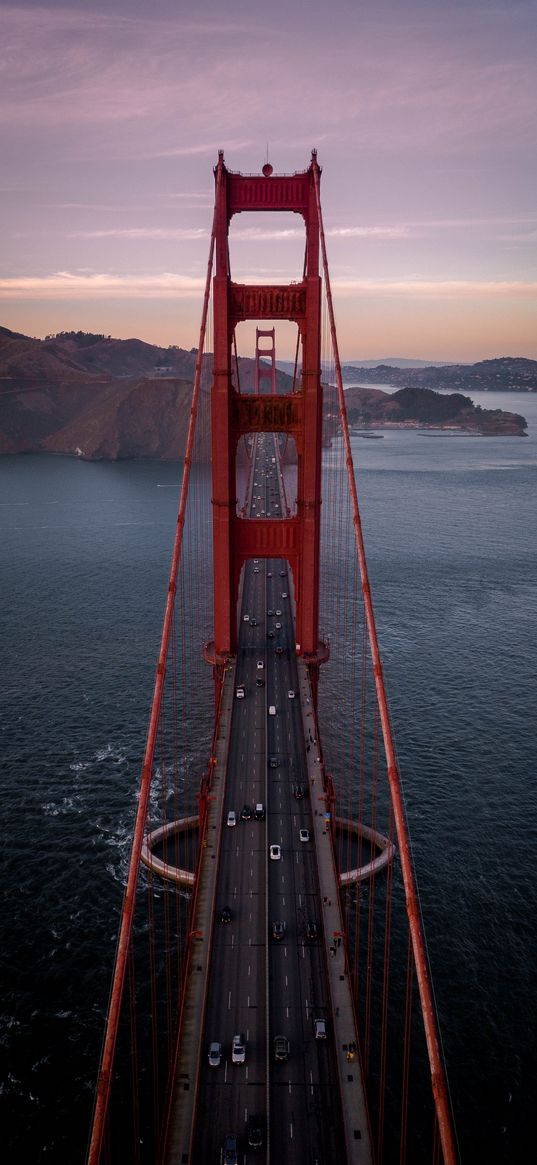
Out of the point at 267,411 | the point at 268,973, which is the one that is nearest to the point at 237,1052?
the point at 268,973

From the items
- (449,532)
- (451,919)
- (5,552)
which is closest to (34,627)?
(5,552)

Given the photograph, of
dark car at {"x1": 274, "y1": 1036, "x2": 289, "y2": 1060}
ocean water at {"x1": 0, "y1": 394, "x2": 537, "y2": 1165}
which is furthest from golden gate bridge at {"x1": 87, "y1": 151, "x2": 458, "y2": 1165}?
ocean water at {"x1": 0, "y1": 394, "x2": 537, "y2": 1165}

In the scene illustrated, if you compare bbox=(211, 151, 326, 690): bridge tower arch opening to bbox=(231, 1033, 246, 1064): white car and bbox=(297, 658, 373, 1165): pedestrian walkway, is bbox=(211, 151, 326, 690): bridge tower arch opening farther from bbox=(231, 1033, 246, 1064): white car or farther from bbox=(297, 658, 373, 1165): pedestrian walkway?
bbox=(231, 1033, 246, 1064): white car

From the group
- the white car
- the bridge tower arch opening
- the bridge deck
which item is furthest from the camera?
the bridge tower arch opening

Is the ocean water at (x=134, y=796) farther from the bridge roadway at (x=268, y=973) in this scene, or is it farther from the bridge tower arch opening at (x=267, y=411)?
the bridge tower arch opening at (x=267, y=411)

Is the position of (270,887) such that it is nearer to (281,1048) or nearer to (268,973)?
(268,973)

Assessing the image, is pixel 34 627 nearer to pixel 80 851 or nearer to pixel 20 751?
pixel 20 751
